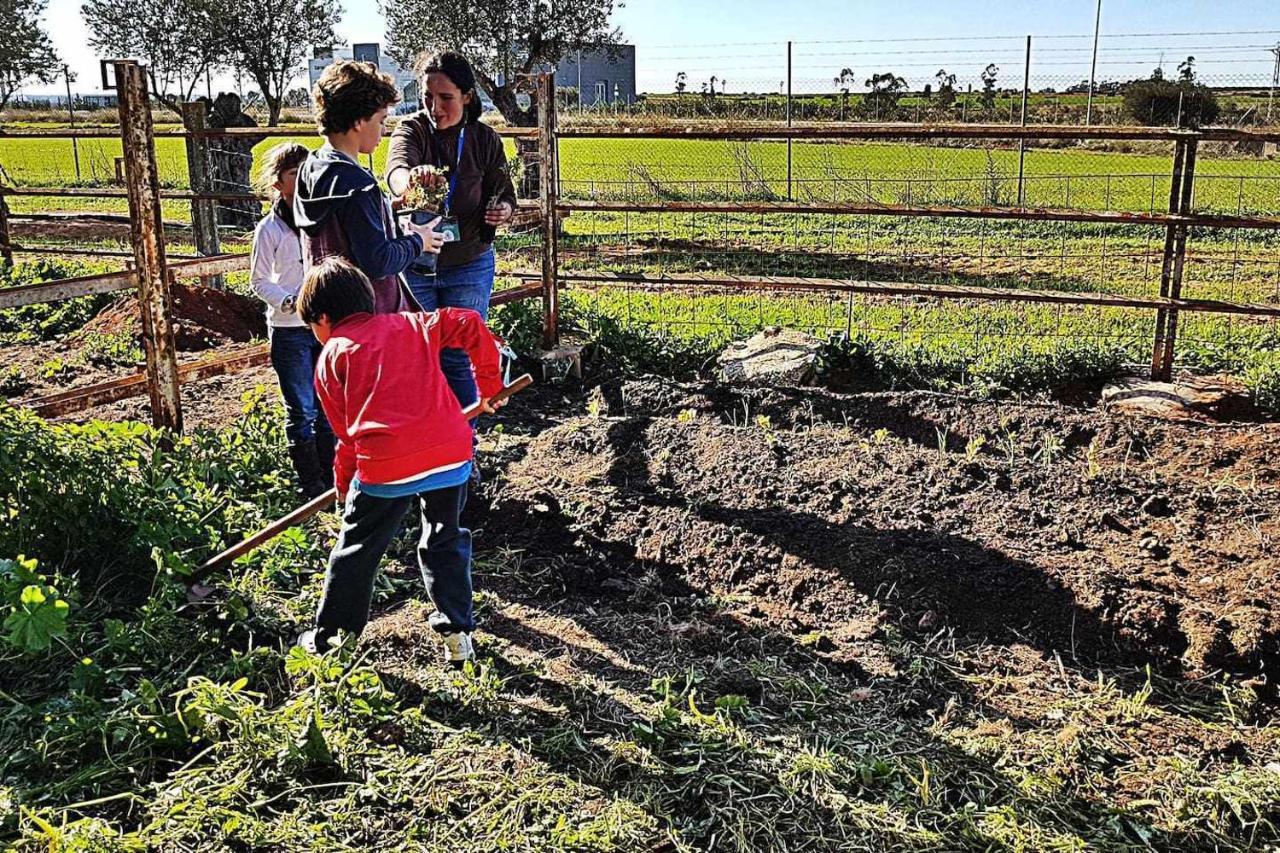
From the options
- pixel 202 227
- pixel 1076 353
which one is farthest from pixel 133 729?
pixel 202 227

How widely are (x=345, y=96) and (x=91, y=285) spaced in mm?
2334

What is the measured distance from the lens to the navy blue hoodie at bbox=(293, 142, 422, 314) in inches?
154

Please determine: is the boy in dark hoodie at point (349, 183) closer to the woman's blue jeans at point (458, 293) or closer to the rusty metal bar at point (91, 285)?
the woman's blue jeans at point (458, 293)

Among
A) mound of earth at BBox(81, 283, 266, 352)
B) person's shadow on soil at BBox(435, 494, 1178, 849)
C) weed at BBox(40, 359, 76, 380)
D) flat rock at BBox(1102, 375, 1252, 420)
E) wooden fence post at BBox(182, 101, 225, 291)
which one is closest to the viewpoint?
person's shadow on soil at BBox(435, 494, 1178, 849)

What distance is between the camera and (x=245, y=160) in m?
14.5

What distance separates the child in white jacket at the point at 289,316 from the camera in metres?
4.80

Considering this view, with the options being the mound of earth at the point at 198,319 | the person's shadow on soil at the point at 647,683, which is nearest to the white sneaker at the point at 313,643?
the person's shadow on soil at the point at 647,683

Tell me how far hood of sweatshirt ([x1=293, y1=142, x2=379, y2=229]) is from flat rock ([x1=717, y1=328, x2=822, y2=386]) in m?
3.51

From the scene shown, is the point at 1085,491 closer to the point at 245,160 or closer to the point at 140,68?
the point at 140,68

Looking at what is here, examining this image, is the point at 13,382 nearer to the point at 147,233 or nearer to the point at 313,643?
the point at 147,233

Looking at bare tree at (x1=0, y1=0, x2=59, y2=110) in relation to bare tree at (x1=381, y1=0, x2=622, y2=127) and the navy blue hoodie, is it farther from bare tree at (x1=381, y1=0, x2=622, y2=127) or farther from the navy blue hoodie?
the navy blue hoodie

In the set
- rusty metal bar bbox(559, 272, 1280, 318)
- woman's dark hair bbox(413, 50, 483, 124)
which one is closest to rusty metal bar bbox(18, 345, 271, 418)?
woman's dark hair bbox(413, 50, 483, 124)

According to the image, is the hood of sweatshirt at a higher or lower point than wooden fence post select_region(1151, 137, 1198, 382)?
higher

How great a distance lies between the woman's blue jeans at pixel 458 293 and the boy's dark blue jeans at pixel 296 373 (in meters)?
0.58
